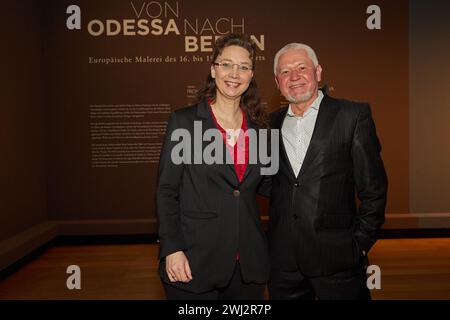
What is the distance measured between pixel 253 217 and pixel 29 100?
4.20 m

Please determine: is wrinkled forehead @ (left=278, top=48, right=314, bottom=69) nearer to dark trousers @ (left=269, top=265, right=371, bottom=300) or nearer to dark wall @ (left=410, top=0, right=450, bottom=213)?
dark trousers @ (left=269, top=265, right=371, bottom=300)

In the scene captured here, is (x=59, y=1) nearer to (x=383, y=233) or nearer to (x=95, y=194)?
(x=95, y=194)

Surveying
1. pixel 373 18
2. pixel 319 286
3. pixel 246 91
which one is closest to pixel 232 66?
pixel 246 91

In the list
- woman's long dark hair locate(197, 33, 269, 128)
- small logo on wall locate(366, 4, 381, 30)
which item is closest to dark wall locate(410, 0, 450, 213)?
small logo on wall locate(366, 4, 381, 30)

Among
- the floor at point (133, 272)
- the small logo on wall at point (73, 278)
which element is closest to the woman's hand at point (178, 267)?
the floor at point (133, 272)

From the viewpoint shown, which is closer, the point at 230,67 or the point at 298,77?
the point at 230,67

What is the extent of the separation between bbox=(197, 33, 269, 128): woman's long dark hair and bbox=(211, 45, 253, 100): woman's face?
0.07ft

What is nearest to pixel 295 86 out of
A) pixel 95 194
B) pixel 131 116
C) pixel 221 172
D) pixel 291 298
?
pixel 221 172

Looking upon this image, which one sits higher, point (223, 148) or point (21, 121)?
point (21, 121)

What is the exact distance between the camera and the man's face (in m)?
2.14

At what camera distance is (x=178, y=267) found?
1850 millimetres

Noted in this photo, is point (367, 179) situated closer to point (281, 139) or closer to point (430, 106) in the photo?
point (281, 139)

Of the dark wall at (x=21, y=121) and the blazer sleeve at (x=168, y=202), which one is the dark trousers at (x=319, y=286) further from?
the dark wall at (x=21, y=121)

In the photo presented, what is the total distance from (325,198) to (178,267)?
741mm
